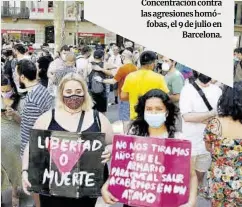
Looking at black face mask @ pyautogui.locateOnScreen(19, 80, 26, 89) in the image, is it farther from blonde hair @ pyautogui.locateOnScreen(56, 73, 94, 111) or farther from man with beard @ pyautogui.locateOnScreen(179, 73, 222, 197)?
man with beard @ pyautogui.locateOnScreen(179, 73, 222, 197)

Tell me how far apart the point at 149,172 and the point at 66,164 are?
1.79 ft

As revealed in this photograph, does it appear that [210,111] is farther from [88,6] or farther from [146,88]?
[88,6]

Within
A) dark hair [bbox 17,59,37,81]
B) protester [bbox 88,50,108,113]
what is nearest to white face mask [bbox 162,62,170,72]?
dark hair [bbox 17,59,37,81]

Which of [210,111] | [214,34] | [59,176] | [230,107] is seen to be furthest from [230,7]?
[59,176]

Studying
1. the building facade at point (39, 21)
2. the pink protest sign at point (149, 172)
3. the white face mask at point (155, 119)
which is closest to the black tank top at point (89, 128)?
the pink protest sign at point (149, 172)

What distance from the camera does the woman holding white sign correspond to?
3.93m

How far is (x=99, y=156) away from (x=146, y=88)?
119cm

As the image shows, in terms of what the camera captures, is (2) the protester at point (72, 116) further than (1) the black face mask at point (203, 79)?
No

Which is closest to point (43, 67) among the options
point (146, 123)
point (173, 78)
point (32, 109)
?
point (173, 78)

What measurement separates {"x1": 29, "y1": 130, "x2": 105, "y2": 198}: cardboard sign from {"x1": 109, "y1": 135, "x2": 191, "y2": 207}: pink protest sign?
0.13 m

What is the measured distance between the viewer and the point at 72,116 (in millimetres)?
4059

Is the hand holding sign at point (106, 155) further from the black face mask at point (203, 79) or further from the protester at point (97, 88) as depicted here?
the protester at point (97, 88)

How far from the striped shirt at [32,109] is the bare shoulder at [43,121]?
37 cm

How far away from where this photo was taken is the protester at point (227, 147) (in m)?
3.79
